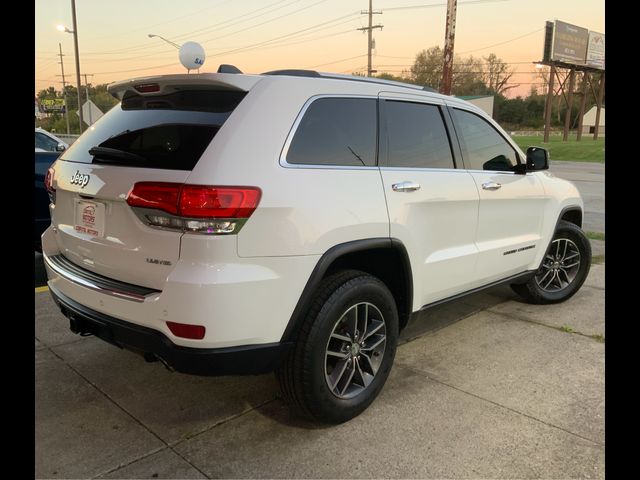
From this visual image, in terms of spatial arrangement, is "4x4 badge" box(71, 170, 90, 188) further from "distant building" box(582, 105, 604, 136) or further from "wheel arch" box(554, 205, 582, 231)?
"distant building" box(582, 105, 604, 136)

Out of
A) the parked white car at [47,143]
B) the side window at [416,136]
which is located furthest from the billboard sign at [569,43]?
the side window at [416,136]

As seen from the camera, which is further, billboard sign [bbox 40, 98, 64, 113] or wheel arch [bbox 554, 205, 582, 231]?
billboard sign [bbox 40, 98, 64, 113]

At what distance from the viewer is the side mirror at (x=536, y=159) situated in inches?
174

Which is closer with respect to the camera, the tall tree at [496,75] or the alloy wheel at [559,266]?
the alloy wheel at [559,266]

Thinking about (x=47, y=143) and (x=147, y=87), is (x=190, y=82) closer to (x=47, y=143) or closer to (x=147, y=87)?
(x=147, y=87)

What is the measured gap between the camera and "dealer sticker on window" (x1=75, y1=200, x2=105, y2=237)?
2.72 m

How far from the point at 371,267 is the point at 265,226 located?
1029mm

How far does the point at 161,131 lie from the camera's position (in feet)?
9.10

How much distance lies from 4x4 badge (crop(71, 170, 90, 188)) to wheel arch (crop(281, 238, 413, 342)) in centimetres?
129

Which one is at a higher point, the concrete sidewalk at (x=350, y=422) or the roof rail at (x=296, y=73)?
the roof rail at (x=296, y=73)

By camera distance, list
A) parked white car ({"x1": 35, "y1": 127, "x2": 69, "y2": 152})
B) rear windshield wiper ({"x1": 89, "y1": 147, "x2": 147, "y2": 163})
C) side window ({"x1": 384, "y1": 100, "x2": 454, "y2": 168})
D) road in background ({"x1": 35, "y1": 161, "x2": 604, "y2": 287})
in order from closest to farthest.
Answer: rear windshield wiper ({"x1": 89, "y1": 147, "x2": 147, "y2": 163}) → side window ({"x1": 384, "y1": 100, "x2": 454, "y2": 168}) → road in background ({"x1": 35, "y1": 161, "x2": 604, "y2": 287}) → parked white car ({"x1": 35, "y1": 127, "x2": 69, "y2": 152})

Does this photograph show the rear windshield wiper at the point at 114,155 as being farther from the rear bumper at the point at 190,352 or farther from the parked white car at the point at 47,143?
the parked white car at the point at 47,143

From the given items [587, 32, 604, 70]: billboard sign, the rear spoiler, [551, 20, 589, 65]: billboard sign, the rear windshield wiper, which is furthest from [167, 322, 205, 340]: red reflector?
[587, 32, 604, 70]: billboard sign
